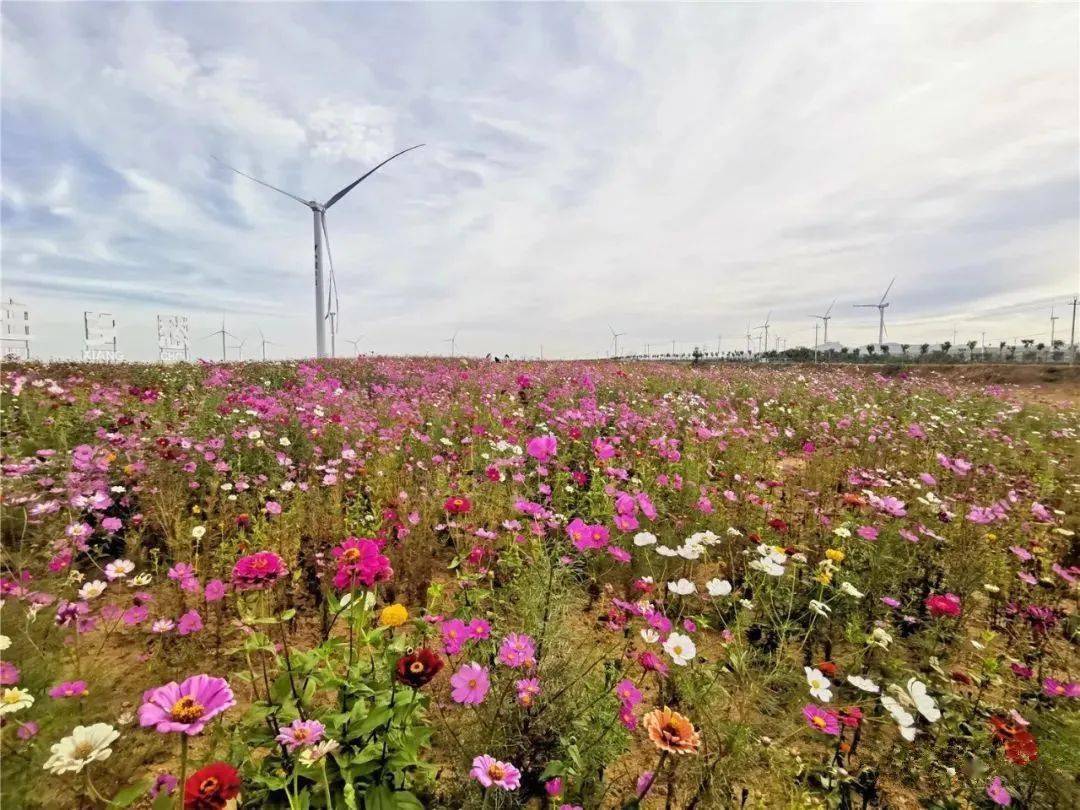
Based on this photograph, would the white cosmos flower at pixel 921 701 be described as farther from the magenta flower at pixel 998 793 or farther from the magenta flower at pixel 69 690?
the magenta flower at pixel 69 690

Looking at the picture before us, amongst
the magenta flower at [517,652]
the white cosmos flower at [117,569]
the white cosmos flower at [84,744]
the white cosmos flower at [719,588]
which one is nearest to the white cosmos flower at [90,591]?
the white cosmos flower at [117,569]

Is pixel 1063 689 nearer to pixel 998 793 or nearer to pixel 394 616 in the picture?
pixel 998 793

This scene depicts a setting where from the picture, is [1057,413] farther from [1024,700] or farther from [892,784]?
[892,784]

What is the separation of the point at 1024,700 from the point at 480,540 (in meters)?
2.74

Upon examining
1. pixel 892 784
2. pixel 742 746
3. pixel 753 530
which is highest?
pixel 753 530

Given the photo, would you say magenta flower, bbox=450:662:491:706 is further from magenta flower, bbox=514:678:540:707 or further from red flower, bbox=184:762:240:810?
red flower, bbox=184:762:240:810

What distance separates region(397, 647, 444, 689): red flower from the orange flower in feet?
1.93

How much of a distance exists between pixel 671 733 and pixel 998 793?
4.06 feet

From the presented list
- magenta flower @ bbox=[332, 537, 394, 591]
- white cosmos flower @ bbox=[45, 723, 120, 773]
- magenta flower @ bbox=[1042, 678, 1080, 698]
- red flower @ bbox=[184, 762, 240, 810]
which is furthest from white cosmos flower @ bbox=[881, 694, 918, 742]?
white cosmos flower @ bbox=[45, 723, 120, 773]

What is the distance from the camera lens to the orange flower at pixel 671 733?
1.26 meters

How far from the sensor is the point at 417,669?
114 cm

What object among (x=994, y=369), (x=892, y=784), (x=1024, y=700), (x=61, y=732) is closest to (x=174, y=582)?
(x=61, y=732)

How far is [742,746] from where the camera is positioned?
175 centimetres

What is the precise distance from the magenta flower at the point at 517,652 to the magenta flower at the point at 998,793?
1.54 meters
